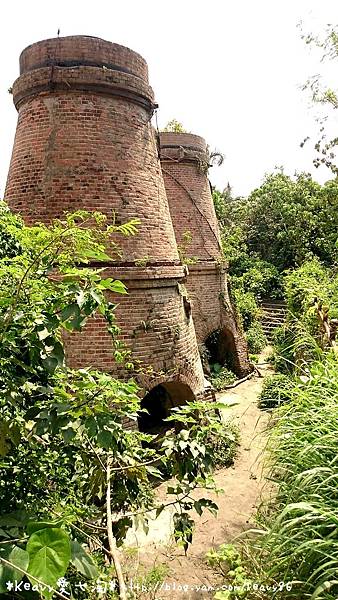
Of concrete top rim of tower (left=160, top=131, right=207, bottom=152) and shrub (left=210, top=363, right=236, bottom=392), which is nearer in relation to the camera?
shrub (left=210, top=363, right=236, bottom=392)

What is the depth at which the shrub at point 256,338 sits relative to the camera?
15.1 m

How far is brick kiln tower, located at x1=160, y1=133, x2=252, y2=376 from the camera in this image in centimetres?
1170

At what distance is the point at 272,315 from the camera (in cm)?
1889

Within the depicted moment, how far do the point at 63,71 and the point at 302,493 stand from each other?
20.0 ft

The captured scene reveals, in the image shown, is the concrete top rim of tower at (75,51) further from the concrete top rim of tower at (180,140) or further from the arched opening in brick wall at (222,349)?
the arched opening in brick wall at (222,349)

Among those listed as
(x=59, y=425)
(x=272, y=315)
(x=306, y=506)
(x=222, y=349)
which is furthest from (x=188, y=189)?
(x=59, y=425)

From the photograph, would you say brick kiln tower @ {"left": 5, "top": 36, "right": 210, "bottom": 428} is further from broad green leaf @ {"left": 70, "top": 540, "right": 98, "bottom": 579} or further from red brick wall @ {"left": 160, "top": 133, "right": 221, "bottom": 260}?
red brick wall @ {"left": 160, "top": 133, "right": 221, "bottom": 260}

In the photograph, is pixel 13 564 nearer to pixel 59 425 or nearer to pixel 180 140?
pixel 59 425

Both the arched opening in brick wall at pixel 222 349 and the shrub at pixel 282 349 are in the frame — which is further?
the arched opening in brick wall at pixel 222 349

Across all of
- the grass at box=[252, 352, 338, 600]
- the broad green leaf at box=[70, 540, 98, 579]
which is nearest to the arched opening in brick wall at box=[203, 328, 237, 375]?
the grass at box=[252, 352, 338, 600]

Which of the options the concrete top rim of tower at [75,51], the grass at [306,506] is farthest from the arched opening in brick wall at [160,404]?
the concrete top rim of tower at [75,51]

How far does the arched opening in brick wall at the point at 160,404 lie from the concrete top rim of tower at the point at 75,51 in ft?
18.0

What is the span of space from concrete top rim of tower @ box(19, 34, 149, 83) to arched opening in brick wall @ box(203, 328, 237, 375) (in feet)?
26.6

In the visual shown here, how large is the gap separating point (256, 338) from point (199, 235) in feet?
18.2
